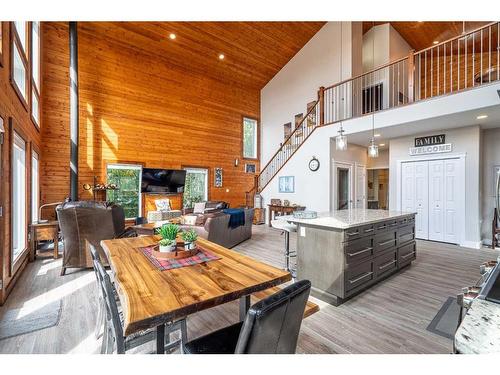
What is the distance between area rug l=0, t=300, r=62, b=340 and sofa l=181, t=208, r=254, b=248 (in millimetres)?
2186

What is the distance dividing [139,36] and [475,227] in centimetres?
959

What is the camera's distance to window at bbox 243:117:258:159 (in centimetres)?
982

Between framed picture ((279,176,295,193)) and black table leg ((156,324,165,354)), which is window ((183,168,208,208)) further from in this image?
black table leg ((156,324,165,354))

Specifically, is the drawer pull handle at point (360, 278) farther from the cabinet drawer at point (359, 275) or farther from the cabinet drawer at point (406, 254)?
the cabinet drawer at point (406, 254)

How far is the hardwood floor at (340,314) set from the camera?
80.3 inches

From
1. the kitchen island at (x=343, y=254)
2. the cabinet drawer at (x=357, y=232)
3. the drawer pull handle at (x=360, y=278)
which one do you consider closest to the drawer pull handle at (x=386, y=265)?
the kitchen island at (x=343, y=254)

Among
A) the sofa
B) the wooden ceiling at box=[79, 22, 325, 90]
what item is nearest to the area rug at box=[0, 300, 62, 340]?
the sofa

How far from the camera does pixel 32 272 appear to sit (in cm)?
375

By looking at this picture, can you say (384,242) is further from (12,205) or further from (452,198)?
(12,205)

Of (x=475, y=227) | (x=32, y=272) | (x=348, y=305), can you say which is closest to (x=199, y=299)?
(x=348, y=305)

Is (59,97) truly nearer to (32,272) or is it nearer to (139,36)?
(139,36)

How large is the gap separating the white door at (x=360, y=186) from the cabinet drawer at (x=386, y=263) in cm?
409
